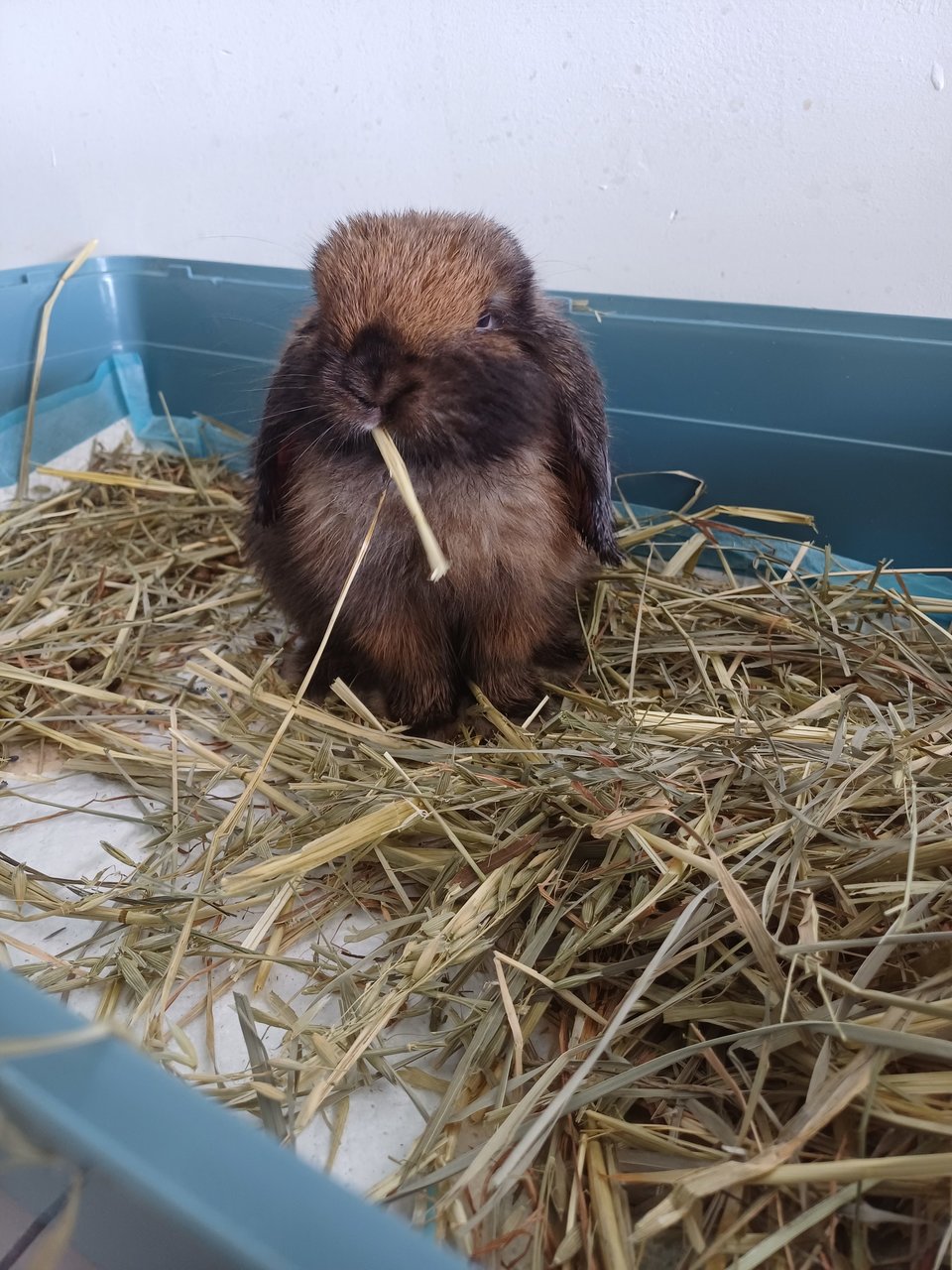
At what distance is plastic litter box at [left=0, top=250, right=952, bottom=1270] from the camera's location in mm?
756

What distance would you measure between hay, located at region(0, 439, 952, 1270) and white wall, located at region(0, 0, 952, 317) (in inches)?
44.1

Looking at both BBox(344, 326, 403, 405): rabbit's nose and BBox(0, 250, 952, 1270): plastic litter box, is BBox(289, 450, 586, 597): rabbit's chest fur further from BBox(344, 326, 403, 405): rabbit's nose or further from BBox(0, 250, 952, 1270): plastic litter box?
BBox(0, 250, 952, 1270): plastic litter box

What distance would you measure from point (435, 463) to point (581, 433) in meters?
0.36

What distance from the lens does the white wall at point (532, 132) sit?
2.58 metres

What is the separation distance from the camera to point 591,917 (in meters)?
1.56

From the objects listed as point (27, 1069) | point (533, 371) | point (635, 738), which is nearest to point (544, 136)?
point (533, 371)

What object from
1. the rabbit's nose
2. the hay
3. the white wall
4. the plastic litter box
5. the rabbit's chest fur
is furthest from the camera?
the white wall

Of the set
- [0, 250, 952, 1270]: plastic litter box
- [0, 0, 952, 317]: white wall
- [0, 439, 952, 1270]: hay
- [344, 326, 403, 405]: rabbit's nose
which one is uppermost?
[0, 0, 952, 317]: white wall

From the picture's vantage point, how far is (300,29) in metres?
3.01

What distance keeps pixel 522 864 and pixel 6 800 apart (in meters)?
1.24

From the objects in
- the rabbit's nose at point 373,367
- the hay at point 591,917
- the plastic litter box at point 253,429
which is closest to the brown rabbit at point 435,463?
the rabbit's nose at point 373,367

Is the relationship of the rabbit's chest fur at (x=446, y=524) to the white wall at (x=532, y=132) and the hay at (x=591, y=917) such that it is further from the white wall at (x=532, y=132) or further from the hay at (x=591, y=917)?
the white wall at (x=532, y=132)

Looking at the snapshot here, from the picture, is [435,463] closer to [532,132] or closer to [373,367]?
[373,367]

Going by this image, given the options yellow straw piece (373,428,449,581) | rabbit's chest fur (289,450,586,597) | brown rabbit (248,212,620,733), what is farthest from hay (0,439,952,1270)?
yellow straw piece (373,428,449,581)
